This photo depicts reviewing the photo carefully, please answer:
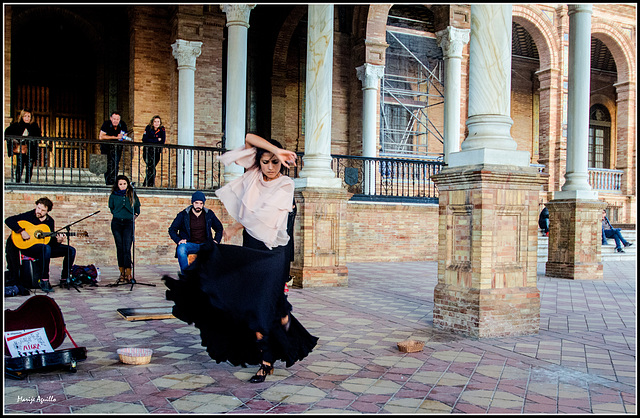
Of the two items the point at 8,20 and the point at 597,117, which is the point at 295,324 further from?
the point at 597,117

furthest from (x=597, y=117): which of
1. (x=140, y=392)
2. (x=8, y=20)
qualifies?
(x=140, y=392)

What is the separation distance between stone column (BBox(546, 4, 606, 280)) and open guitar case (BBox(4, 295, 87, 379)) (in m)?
9.40

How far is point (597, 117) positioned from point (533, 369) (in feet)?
85.2

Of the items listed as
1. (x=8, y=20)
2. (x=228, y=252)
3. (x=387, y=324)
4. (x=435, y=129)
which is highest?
(x=8, y=20)

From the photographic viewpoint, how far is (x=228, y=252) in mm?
4074

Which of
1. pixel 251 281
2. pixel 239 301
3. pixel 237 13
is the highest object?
pixel 237 13

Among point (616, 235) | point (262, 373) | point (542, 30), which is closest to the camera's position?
point (262, 373)

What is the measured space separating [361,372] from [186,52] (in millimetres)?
12238

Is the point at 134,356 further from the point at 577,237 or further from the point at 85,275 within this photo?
the point at 577,237

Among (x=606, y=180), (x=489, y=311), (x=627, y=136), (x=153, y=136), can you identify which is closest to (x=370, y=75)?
(x=153, y=136)

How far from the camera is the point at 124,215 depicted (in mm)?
8992

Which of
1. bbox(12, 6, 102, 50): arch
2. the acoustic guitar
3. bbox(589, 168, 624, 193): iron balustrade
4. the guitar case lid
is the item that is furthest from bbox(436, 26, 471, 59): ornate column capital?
the guitar case lid

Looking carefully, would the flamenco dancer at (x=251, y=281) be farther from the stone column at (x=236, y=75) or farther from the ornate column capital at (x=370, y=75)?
the ornate column capital at (x=370, y=75)

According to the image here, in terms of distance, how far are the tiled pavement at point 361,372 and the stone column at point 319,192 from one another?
6.71 ft
